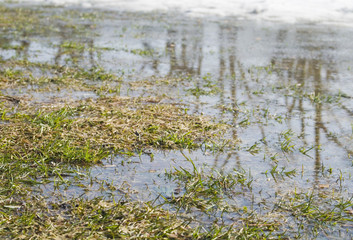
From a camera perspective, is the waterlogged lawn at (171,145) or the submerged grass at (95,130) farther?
the submerged grass at (95,130)

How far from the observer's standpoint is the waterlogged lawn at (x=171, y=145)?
3.11 meters

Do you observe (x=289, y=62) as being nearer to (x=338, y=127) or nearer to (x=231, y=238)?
(x=338, y=127)

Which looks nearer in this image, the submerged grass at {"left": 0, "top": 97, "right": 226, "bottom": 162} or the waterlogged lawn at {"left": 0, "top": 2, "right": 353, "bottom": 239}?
the waterlogged lawn at {"left": 0, "top": 2, "right": 353, "bottom": 239}

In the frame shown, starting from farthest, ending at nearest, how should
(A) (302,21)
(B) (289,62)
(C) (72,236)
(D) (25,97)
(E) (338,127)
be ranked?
1. (A) (302,21)
2. (B) (289,62)
3. (D) (25,97)
4. (E) (338,127)
5. (C) (72,236)

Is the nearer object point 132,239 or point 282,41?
point 132,239

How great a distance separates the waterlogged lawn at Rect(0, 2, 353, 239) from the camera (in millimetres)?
3109

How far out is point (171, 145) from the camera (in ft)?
14.7

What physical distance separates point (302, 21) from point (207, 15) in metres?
3.87

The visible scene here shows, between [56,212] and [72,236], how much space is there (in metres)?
0.33

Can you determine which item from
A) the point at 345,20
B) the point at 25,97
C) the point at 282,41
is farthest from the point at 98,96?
the point at 345,20

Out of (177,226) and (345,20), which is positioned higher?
(345,20)

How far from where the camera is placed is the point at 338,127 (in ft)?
17.4

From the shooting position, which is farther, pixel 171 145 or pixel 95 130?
pixel 95 130

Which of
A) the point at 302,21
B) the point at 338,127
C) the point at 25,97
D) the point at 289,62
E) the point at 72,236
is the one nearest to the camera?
the point at 72,236
